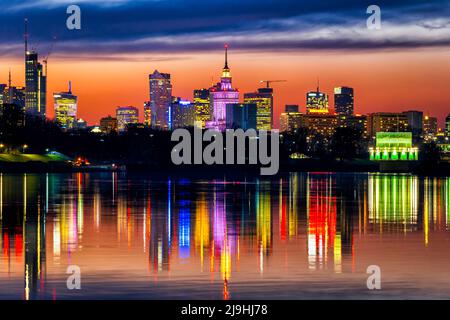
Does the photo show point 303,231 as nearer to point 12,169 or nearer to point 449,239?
point 449,239

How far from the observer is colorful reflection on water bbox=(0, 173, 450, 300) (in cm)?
2527

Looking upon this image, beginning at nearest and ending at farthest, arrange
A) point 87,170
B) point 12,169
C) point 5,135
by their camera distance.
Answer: point 12,169
point 87,170
point 5,135

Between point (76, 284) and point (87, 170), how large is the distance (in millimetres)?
161483

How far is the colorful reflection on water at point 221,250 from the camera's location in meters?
25.3

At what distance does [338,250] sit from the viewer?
1344 inches

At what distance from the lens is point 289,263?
30359mm

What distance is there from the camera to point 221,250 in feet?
111

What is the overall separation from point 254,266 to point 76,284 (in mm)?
6074
